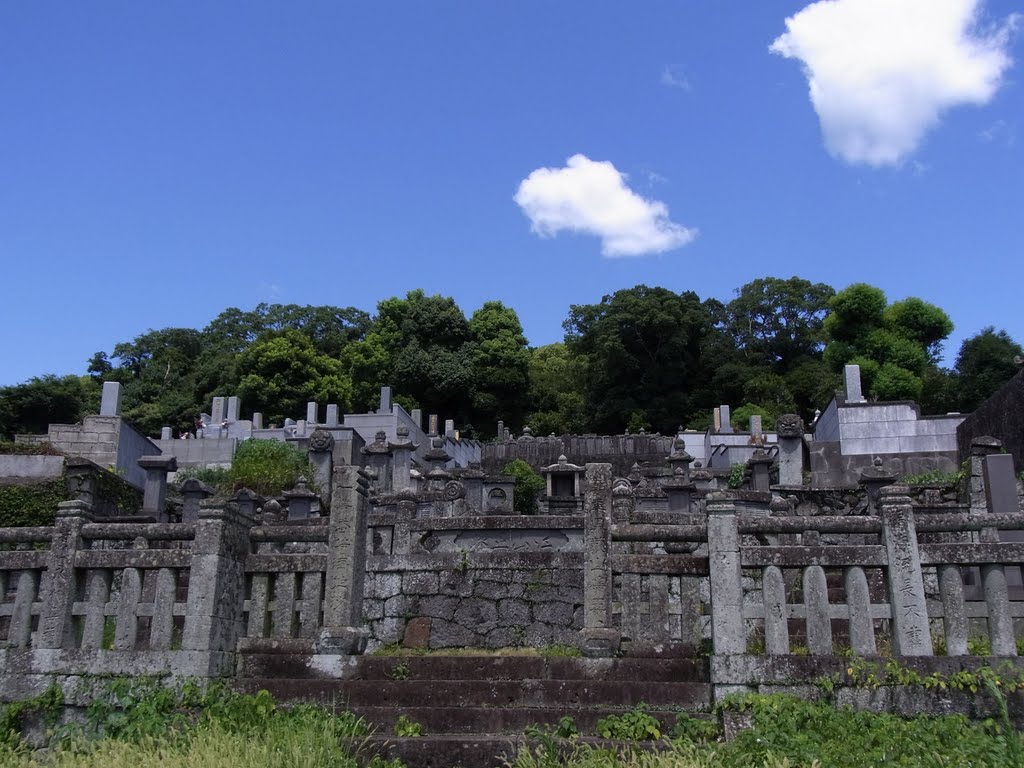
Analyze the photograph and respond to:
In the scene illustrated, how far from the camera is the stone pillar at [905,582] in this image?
7.64 m

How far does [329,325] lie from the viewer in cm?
6006

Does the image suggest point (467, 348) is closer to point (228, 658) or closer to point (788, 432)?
point (788, 432)

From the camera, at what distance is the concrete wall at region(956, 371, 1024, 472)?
59.0 feet

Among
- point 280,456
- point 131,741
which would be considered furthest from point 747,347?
point 131,741

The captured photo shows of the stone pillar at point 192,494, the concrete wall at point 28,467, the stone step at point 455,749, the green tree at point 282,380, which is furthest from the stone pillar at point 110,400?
the green tree at point 282,380

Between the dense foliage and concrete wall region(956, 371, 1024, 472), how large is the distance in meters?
22.1

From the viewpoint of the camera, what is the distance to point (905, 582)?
7.75 metres

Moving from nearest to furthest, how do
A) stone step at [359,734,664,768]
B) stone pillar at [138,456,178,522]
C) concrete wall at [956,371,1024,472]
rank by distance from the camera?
stone step at [359,734,664,768] < concrete wall at [956,371,1024,472] < stone pillar at [138,456,178,522]

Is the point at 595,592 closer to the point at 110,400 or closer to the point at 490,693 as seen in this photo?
the point at 490,693

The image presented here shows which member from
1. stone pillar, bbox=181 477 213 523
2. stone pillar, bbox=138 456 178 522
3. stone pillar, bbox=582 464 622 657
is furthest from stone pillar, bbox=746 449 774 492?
stone pillar, bbox=138 456 178 522

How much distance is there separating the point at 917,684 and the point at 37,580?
8.47 meters

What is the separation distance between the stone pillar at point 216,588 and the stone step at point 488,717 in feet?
5.33

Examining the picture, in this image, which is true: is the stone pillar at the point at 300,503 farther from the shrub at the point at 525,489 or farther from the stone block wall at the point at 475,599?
the stone block wall at the point at 475,599

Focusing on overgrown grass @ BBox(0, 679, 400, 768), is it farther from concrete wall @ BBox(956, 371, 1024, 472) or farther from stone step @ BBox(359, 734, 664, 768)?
concrete wall @ BBox(956, 371, 1024, 472)
